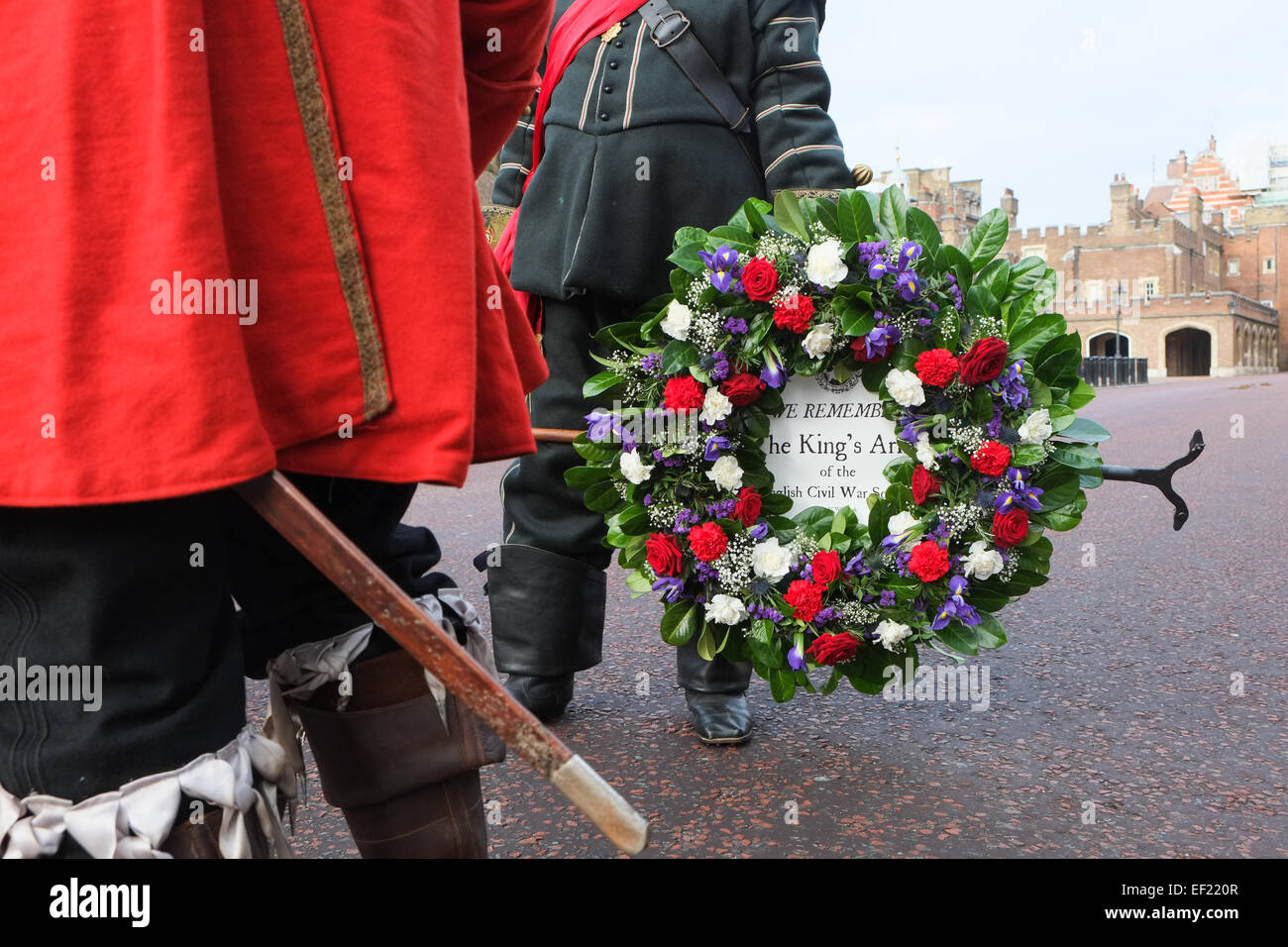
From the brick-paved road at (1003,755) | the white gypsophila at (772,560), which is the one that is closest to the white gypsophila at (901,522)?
the white gypsophila at (772,560)

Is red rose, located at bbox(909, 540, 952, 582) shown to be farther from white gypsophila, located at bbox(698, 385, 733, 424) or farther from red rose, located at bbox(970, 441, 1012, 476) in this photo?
white gypsophila, located at bbox(698, 385, 733, 424)

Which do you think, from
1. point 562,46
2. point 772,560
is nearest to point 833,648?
point 772,560

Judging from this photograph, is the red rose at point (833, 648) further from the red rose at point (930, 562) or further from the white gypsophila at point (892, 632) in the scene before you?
the red rose at point (930, 562)

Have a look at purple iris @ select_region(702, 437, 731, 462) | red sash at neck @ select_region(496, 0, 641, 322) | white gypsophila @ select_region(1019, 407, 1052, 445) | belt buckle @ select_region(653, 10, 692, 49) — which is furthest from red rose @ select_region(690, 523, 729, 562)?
belt buckle @ select_region(653, 10, 692, 49)

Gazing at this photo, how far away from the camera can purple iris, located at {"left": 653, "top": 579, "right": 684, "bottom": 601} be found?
2.61m

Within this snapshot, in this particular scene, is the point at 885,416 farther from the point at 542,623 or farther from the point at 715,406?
the point at 542,623

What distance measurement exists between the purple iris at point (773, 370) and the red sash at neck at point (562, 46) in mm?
719

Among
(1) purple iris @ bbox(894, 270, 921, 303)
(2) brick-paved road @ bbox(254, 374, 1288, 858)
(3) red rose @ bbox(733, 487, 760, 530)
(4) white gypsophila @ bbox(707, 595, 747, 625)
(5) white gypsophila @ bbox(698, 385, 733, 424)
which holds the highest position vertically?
(1) purple iris @ bbox(894, 270, 921, 303)

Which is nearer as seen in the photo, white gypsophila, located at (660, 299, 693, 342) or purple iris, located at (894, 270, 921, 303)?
purple iris, located at (894, 270, 921, 303)

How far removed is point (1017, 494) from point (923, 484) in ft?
0.63

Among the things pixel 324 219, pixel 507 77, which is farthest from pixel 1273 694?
pixel 324 219

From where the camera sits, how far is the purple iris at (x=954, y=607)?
2432mm

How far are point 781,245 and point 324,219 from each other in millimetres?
1442

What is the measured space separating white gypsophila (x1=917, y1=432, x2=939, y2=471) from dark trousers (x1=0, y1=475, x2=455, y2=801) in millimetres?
1599
